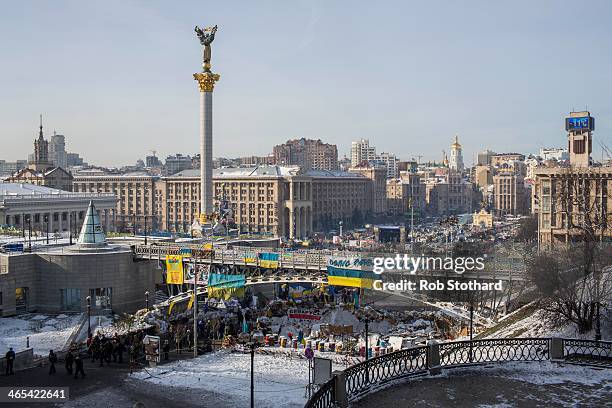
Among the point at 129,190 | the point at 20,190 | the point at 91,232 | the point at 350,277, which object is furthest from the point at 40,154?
the point at 350,277

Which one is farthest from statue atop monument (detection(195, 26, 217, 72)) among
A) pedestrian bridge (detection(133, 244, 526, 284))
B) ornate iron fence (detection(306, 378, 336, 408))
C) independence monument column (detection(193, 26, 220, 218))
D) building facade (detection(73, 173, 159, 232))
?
building facade (detection(73, 173, 159, 232))

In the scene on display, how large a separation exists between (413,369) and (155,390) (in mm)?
12298

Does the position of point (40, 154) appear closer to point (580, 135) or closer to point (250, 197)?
point (250, 197)

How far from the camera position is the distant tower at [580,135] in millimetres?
78688

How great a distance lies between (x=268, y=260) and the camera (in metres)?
47.4

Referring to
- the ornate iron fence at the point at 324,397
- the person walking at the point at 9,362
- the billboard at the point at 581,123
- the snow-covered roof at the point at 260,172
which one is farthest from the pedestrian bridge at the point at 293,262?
the snow-covered roof at the point at 260,172

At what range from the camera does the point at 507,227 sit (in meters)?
140

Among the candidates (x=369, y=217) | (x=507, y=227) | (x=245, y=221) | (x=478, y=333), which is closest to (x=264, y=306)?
(x=478, y=333)

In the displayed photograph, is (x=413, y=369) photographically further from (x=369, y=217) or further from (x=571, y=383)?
(x=369, y=217)

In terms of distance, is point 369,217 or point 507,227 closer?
point 507,227

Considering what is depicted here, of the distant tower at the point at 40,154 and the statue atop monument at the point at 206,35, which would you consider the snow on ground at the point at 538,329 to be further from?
the distant tower at the point at 40,154

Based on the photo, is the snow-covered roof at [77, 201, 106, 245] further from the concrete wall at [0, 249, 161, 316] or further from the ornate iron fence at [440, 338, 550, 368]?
the ornate iron fence at [440, 338, 550, 368]

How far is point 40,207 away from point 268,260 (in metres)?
52.3

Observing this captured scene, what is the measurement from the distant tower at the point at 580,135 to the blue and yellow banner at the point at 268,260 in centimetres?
4718
